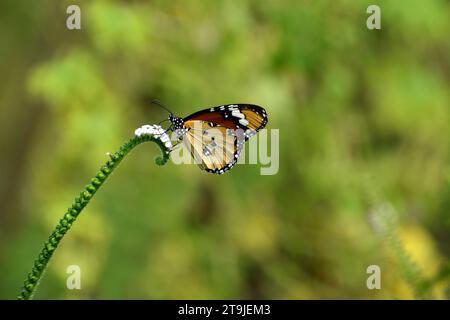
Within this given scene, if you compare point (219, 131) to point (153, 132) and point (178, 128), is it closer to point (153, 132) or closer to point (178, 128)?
point (178, 128)

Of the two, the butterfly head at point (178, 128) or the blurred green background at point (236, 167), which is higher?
the blurred green background at point (236, 167)

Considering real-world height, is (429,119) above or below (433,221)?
above

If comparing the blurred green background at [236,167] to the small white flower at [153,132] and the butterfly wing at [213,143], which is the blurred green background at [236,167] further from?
the small white flower at [153,132]

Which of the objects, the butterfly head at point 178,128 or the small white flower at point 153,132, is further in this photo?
the butterfly head at point 178,128

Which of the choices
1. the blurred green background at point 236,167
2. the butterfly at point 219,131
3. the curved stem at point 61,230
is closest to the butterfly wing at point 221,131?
the butterfly at point 219,131
